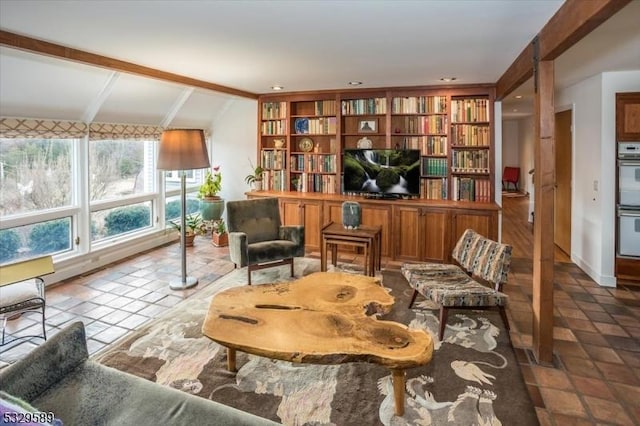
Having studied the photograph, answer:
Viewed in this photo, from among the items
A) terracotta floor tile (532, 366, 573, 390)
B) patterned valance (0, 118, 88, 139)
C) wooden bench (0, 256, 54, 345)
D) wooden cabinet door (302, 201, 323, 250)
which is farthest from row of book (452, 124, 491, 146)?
wooden bench (0, 256, 54, 345)

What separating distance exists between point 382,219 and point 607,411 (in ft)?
10.9

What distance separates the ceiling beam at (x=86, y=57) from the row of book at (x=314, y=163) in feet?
5.68

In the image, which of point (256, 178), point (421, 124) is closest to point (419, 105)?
point (421, 124)

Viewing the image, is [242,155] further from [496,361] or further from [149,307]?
[496,361]

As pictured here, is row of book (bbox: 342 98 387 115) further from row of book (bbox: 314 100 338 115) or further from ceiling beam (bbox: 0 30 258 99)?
ceiling beam (bbox: 0 30 258 99)

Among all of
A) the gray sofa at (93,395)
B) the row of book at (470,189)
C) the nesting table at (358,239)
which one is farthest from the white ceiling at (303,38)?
the gray sofa at (93,395)

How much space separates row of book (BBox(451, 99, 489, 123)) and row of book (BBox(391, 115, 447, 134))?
0.51 feet

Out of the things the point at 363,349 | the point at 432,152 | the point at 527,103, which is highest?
the point at 527,103

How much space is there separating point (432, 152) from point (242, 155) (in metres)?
3.10

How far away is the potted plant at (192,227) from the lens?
6016 mm

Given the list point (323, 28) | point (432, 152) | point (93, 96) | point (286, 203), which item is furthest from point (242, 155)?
point (323, 28)

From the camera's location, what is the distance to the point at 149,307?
12.2 feet

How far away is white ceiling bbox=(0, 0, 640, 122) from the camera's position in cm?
249

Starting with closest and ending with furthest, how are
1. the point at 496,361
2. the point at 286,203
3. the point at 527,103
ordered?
the point at 496,361
the point at 286,203
the point at 527,103
